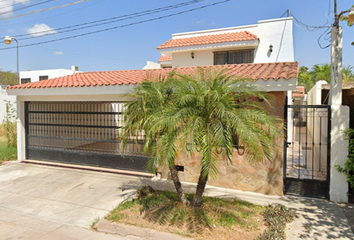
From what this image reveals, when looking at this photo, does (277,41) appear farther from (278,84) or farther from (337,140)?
(337,140)

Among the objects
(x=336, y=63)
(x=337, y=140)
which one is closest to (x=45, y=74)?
(x=336, y=63)

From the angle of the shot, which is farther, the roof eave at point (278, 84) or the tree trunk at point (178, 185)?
the roof eave at point (278, 84)

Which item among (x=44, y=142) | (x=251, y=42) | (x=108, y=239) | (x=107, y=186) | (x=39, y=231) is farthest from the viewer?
(x=251, y=42)

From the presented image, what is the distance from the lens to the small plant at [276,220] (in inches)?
174

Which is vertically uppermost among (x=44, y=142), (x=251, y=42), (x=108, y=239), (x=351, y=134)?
(x=251, y=42)

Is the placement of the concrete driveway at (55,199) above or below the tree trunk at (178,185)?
below

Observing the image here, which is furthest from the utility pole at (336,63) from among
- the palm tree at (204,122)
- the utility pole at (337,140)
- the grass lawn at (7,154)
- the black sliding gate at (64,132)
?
the grass lawn at (7,154)

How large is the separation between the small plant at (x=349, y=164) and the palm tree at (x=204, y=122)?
240 cm

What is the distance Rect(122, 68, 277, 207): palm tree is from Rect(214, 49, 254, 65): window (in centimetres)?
1012

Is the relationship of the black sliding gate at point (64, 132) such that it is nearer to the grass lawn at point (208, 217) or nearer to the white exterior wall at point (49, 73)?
the grass lawn at point (208, 217)

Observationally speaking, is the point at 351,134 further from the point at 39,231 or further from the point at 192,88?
the point at 39,231

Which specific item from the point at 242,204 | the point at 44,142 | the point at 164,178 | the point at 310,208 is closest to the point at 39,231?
the point at 164,178

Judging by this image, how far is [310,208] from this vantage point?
19.2 ft

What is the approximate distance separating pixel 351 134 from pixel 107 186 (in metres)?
6.66
